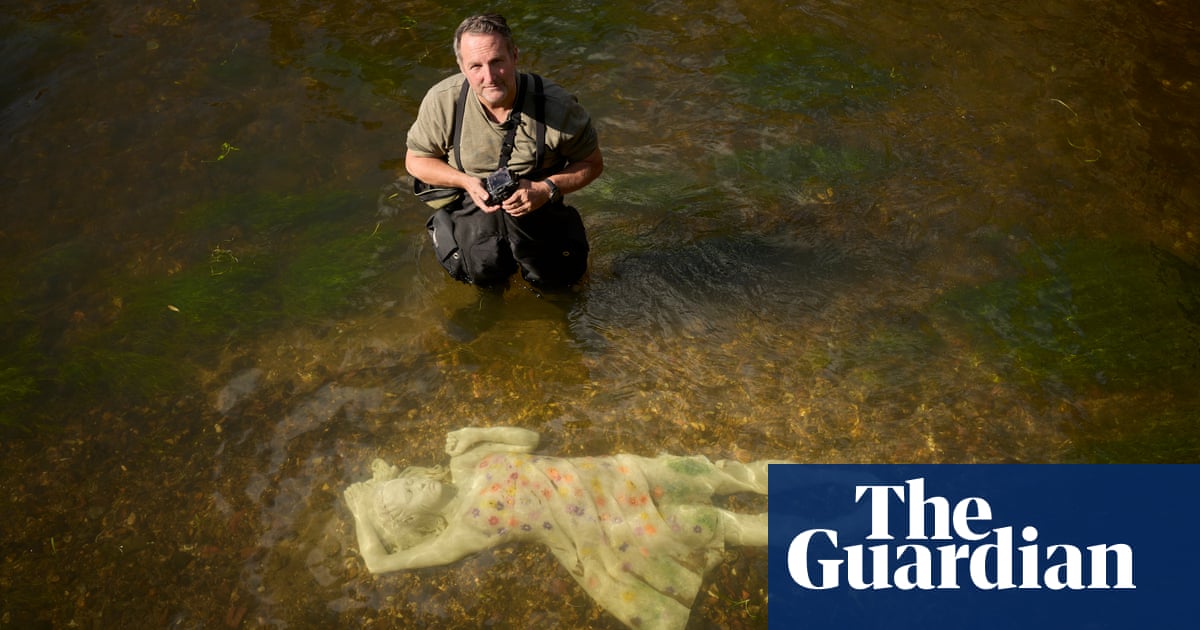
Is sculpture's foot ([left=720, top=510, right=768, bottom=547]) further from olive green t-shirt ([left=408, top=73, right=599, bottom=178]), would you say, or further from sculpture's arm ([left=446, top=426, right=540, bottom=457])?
olive green t-shirt ([left=408, top=73, right=599, bottom=178])

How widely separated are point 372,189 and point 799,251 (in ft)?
10.0

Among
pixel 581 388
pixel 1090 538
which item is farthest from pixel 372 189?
pixel 1090 538

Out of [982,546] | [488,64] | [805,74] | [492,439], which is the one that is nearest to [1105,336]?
[982,546]

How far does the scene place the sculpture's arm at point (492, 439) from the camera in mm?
4965

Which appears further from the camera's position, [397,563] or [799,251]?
[799,251]

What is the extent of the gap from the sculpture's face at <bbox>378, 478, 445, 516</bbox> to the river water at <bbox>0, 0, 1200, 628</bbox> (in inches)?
10.7

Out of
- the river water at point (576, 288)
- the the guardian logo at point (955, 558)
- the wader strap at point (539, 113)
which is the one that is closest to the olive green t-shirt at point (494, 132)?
the wader strap at point (539, 113)

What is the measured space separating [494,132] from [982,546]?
10.6ft

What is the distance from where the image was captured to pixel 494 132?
4.63 meters

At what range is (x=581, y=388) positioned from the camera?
5.27 m

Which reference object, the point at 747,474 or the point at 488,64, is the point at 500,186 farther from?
the point at 747,474

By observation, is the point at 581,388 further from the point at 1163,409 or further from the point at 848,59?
A: the point at 848,59

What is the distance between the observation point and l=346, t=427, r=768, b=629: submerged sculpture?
14.3 feet

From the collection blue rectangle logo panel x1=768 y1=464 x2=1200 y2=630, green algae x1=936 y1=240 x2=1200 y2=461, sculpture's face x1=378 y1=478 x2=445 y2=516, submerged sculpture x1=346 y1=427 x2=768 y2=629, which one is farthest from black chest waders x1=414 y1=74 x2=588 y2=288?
green algae x1=936 y1=240 x2=1200 y2=461
